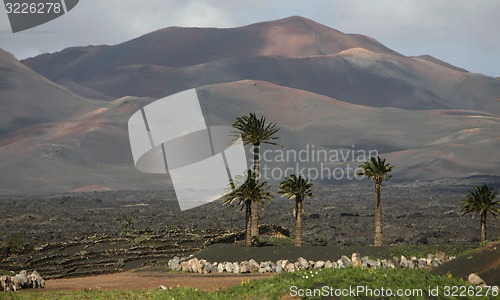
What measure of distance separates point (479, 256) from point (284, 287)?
41.1 feet

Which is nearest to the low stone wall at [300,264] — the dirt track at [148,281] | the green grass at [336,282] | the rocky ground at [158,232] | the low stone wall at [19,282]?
the dirt track at [148,281]

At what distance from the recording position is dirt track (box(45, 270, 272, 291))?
63031 millimetres

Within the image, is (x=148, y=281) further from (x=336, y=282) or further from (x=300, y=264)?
(x=336, y=282)

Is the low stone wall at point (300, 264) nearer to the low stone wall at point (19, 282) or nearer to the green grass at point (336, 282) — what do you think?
the low stone wall at point (19, 282)

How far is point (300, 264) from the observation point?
71.0 meters

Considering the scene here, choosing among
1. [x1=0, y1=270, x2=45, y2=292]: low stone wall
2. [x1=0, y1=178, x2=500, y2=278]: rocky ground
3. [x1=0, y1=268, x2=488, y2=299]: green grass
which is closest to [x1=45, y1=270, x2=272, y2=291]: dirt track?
[x1=0, y1=270, x2=45, y2=292]: low stone wall

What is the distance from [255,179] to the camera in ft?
289

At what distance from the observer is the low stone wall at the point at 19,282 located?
6309 centimetres

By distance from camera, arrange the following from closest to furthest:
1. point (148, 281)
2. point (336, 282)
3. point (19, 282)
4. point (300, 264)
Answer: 1. point (336, 282)
2. point (19, 282)
3. point (148, 281)
4. point (300, 264)

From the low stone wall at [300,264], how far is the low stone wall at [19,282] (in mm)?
13563

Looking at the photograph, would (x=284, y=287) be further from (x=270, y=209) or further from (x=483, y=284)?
(x=270, y=209)

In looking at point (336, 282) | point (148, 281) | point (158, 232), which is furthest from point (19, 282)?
point (158, 232)

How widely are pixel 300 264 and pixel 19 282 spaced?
20.0 metres

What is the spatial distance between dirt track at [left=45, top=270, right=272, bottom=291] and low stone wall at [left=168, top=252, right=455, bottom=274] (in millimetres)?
2311
